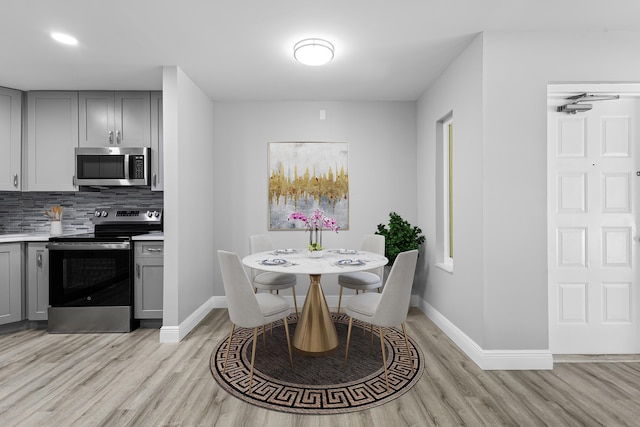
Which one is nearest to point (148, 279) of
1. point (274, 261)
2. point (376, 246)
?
point (274, 261)

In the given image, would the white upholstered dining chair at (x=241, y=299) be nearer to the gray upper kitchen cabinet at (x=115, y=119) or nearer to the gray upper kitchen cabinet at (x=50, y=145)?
the gray upper kitchen cabinet at (x=115, y=119)

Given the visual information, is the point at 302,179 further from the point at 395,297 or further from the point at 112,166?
the point at 395,297

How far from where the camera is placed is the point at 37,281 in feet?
11.1

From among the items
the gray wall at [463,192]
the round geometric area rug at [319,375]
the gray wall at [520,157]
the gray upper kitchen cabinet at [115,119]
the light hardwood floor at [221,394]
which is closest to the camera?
the light hardwood floor at [221,394]

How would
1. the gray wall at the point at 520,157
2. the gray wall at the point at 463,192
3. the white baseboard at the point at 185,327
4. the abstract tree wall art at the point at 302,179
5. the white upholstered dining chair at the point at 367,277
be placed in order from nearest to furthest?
1. the gray wall at the point at 520,157
2. the gray wall at the point at 463,192
3. the white baseboard at the point at 185,327
4. the white upholstered dining chair at the point at 367,277
5. the abstract tree wall art at the point at 302,179

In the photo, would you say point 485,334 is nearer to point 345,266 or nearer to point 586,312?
point 586,312

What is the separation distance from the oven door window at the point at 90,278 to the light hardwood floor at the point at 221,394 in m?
0.49

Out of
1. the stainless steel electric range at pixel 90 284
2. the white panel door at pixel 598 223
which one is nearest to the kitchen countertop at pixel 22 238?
the stainless steel electric range at pixel 90 284

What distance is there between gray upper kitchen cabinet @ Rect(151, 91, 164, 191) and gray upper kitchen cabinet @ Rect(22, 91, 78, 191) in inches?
34.4

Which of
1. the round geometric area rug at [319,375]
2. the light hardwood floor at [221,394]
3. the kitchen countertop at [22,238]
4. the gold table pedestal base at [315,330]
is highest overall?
the kitchen countertop at [22,238]

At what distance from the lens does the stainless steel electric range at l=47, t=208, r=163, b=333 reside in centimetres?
323

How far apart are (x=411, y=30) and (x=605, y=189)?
200 cm

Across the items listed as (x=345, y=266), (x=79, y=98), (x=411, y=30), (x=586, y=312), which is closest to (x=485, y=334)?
(x=586, y=312)

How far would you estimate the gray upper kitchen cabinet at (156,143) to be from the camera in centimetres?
356
